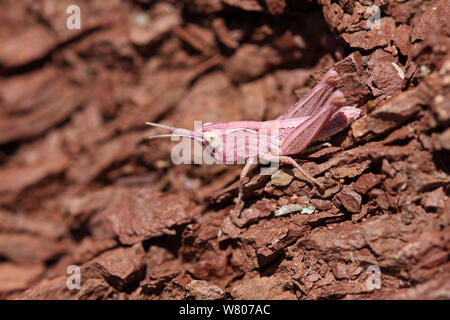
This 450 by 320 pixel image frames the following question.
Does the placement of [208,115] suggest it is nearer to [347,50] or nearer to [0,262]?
[347,50]

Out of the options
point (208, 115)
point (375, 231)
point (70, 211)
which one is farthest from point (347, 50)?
point (70, 211)

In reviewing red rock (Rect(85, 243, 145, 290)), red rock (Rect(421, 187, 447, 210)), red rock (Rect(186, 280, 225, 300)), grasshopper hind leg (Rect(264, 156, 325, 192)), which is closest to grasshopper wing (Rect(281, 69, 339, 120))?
grasshopper hind leg (Rect(264, 156, 325, 192))

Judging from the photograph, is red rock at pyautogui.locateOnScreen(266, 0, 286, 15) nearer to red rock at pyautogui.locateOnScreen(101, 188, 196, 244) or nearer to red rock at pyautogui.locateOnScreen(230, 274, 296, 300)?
red rock at pyautogui.locateOnScreen(101, 188, 196, 244)

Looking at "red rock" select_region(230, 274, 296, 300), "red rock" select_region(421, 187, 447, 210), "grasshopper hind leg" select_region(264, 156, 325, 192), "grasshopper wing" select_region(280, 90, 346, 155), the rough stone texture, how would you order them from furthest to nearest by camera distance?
"red rock" select_region(230, 274, 296, 300) → "grasshopper hind leg" select_region(264, 156, 325, 192) → "grasshopper wing" select_region(280, 90, 346, 155) → the rough stone texture → "red rock" select_region(421, 187, 447, 210)

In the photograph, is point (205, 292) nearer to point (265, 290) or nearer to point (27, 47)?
point (265, 290)

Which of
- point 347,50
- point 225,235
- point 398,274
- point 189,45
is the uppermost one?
point 189,45

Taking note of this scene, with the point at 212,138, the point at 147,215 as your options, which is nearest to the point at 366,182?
the point at 212,138

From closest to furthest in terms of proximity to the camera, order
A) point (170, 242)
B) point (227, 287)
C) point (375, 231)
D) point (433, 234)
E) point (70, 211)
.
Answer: point (433, 234) < point (375, 231) < point (227, 287) < point (170, 242) < point (70, 211)
